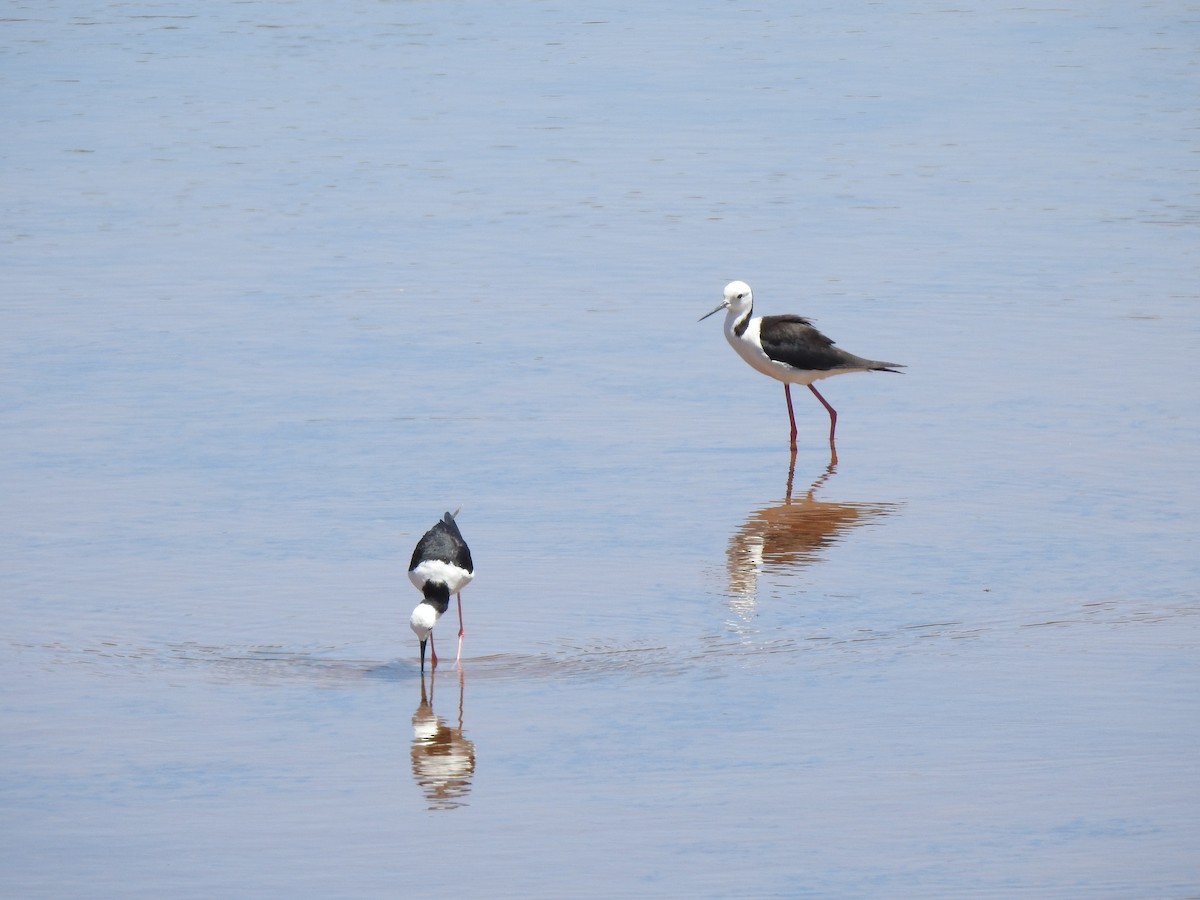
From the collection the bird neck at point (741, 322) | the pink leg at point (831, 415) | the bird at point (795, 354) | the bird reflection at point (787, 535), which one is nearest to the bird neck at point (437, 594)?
the bird reflection at point (787, 535)

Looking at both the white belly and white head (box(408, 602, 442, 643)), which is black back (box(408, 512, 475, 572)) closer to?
white head (box(408, 602, 442, 643))

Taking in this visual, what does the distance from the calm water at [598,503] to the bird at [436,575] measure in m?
0.26

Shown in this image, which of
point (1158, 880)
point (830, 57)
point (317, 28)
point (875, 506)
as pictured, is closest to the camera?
point (1158, 880)

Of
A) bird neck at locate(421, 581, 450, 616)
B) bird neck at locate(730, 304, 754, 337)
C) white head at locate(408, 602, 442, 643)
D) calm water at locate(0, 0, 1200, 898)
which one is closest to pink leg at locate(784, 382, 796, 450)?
calm water at locate(0, 0, 1200, 898)

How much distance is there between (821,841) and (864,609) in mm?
2525

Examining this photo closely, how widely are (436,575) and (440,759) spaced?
114 centimetres

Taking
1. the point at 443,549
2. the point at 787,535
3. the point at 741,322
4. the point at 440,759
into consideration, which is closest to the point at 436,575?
the point at 443,549

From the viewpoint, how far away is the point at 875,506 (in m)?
10.7

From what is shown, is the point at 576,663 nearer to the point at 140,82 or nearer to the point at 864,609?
the point at 864,609

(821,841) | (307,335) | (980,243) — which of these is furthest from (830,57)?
(821,841)

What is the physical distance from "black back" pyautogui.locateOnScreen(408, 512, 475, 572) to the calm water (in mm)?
389

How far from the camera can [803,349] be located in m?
12.5

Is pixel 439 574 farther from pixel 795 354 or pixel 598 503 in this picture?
pixel 795 354

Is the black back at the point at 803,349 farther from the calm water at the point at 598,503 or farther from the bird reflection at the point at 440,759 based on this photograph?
the bird reflection at the point at 440,759
